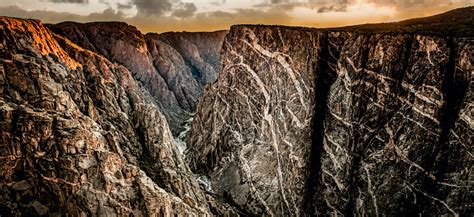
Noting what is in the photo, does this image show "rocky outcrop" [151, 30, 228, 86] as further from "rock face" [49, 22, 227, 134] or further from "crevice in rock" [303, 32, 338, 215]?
"crevice in rock" [303, 32, 338, 215]

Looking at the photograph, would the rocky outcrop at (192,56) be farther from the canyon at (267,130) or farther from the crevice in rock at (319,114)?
the crevice in rock at (319,114)

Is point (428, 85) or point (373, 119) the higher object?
point (428, 85)

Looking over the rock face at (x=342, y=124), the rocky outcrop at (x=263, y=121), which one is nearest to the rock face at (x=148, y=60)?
the rocky outcrop at (x=263, y=121)

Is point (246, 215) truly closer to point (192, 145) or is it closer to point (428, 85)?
point (192, 145)

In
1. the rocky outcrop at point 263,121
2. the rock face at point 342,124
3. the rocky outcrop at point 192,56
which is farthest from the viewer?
the rocky outcrop at point 192,56

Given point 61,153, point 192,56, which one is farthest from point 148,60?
point 61,153

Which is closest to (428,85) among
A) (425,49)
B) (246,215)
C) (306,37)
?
(425,49)
